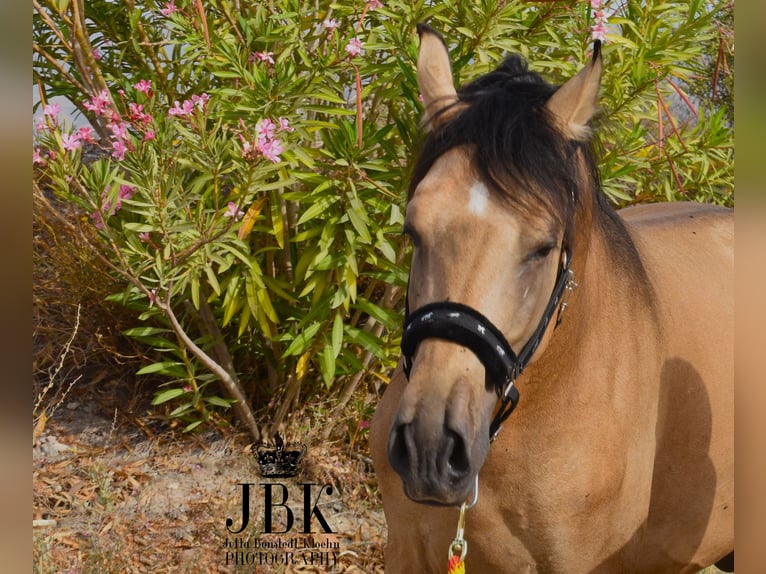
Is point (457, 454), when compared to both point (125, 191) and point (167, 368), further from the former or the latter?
point (167, 368)

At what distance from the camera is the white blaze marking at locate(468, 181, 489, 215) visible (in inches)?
68.5

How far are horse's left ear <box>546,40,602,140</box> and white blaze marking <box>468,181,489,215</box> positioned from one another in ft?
1.01

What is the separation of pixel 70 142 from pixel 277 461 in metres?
1.71

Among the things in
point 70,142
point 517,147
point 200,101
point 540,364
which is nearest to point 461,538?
point 540,364

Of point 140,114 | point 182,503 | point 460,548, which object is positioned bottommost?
point 182,503

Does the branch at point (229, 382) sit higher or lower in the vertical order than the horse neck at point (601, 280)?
lower

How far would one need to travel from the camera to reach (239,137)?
122 inches

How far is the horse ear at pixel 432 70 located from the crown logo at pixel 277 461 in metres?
2.20

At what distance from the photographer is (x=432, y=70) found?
2.13m

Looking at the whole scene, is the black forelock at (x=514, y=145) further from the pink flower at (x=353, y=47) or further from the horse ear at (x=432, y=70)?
the pink flower at (x=353, y=47)

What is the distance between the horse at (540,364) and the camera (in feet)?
5.52

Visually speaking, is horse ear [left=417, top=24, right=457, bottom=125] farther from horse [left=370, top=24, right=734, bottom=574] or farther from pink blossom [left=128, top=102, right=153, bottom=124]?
pink blossom [left=128, top=102, right=153, bottom=124]

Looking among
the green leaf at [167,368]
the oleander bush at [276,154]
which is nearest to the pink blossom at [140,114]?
the oleander bush at [276,154]
